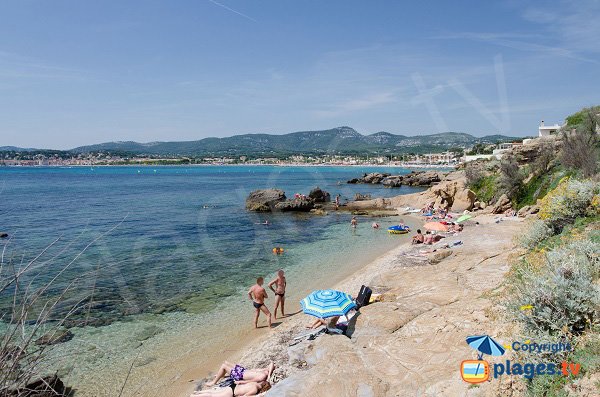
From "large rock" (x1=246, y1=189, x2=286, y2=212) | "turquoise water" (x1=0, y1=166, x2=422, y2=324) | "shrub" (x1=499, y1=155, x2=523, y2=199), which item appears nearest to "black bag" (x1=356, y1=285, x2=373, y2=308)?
"turquoise water" (x1=0, y1=166, x2=422, y2=324)

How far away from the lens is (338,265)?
19547mm

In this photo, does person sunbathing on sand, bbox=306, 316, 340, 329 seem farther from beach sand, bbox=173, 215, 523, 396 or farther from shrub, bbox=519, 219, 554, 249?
shrub, bbox=519, 219, 554, 249

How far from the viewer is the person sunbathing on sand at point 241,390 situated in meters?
7.80

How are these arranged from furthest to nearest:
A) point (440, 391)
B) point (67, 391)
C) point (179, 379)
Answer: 1. point (179, 379)
2. point (67, 391)
3. point (440, 391)

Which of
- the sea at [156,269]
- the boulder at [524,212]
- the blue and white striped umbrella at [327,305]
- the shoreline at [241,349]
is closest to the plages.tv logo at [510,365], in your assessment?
the blue and white striped umbrella at [327,305]

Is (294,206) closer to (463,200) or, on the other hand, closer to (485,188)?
(463,200)

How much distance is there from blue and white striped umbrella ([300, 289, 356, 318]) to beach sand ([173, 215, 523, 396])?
50 cm

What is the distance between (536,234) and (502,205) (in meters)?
21.4

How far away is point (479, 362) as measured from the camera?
5.97 metres

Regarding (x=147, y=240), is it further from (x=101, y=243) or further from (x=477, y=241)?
(x=477, y=241)

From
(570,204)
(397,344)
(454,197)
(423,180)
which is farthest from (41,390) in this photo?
(423,180)

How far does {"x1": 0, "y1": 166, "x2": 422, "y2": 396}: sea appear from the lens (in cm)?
968

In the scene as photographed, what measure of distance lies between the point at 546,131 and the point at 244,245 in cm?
5035

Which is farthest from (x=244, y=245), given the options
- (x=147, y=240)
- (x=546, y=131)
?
(x=546, y=131)
